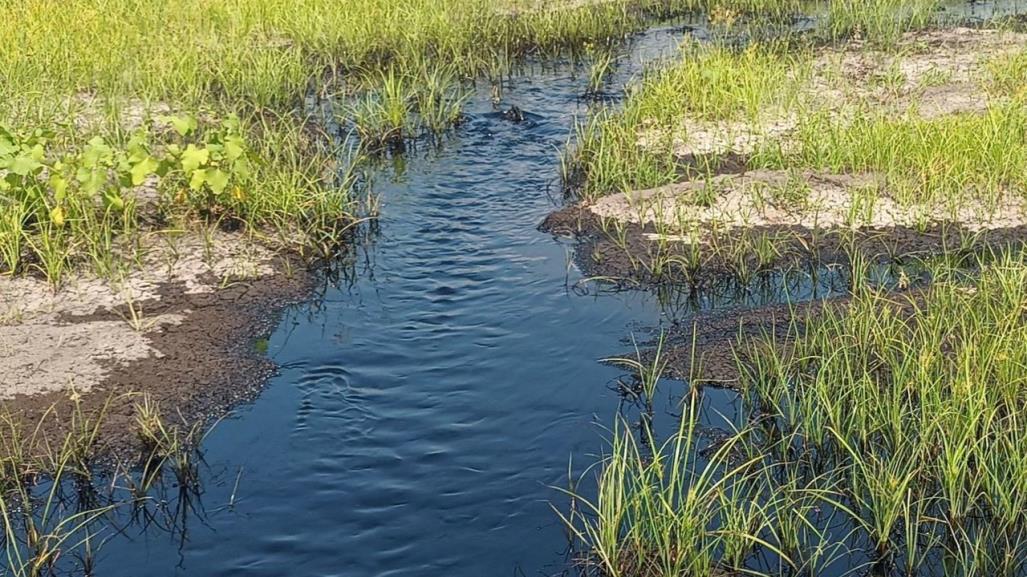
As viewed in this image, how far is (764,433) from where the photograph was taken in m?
5.74

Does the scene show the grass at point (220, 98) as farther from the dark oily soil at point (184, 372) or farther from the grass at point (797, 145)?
the grass at point (797, 145)

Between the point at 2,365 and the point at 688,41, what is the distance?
8.76 m

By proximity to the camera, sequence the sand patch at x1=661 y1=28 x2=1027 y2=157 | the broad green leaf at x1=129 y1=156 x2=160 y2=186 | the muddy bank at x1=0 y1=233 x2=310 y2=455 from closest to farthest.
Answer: the muddy bank at x1=0 y1=233 x2=310 y2=455 → the broad green leaf at x1=129 y1=156 x2=160 y2=186 → the sand patch at x1=661 y1=28 x2=1027 y2=157

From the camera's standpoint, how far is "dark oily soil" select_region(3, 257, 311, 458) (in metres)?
5.86

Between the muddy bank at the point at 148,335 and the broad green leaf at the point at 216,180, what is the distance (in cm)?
35

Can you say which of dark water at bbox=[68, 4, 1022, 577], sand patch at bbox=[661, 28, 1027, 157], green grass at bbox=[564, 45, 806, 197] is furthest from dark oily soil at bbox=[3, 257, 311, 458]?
sand patch at bbox=[661, 28, 1027, 157]

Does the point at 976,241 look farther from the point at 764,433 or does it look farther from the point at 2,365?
the point at 2,365

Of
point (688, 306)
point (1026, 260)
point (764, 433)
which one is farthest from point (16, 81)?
point (1026, 260)

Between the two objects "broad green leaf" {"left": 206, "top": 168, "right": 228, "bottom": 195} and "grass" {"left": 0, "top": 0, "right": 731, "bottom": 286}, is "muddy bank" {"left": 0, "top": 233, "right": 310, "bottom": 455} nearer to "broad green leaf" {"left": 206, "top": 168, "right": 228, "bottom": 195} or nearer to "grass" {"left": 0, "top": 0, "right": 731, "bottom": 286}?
"grass" {"left": 0, "top": 0, "right": 731, "bottom": 286}

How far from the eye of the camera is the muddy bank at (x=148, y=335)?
6.04 m

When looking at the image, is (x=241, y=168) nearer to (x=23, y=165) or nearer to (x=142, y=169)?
(x=142, y=169)

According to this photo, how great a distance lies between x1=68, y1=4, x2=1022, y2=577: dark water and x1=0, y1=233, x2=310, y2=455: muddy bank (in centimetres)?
25

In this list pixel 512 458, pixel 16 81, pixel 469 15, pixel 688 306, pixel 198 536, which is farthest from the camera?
pixel 469 15

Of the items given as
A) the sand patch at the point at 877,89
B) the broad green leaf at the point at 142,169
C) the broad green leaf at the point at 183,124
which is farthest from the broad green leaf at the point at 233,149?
the sand patch at the point at 877,89
